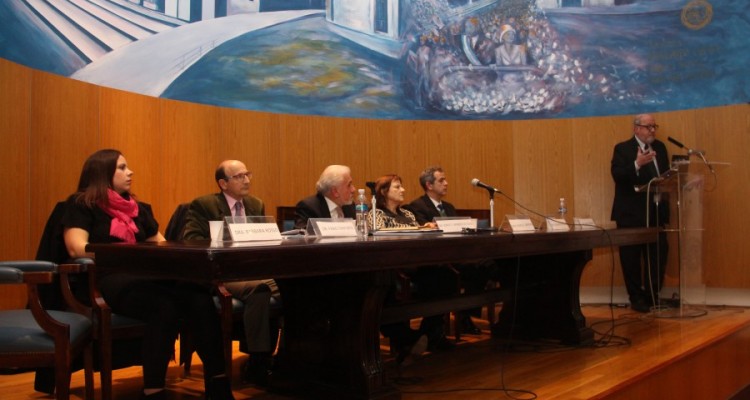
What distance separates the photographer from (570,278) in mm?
3811

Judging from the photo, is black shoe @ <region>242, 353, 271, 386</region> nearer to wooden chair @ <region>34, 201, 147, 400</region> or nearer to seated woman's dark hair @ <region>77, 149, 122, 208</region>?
wooden chair @ <region>34, 201, 147, 400</region>

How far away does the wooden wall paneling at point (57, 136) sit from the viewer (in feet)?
12.1

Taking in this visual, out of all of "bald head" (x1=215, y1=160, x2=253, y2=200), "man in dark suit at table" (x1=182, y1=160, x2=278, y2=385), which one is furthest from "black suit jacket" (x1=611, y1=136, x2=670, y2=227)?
"bald head" (x1=215, y1=160, x2=253, y2=200)

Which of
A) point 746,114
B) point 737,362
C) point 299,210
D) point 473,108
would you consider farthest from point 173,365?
point 746,114

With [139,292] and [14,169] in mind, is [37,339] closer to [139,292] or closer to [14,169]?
[139,292]

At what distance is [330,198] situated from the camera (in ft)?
12.1

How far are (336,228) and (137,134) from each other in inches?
96.8

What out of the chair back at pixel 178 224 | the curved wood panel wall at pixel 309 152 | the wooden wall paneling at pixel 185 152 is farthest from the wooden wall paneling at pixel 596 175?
the chair back at pixel 178 224

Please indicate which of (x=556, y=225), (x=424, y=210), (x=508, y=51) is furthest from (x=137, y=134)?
(x=508, y=51)

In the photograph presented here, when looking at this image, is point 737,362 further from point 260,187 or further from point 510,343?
point 260,187

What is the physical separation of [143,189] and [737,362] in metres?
4.03

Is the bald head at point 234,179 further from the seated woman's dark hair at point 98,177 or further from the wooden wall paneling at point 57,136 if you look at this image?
the wooden wall paneling at point 57,136

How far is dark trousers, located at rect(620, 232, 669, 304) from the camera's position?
4840 millimetres

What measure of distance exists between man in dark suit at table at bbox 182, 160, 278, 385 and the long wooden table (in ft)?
0.34
